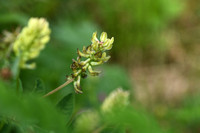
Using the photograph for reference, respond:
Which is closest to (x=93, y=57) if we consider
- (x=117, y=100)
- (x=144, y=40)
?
(x=117, y=100)

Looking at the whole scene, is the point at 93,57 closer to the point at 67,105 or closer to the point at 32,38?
the point at 67,105

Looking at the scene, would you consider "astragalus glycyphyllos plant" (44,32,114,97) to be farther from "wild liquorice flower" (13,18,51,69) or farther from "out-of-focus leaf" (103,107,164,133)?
"wild liquorice flower" (13,18,51,69)

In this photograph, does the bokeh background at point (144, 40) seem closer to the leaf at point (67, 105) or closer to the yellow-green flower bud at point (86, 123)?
the yellow-green flower bud at point (86, 123)

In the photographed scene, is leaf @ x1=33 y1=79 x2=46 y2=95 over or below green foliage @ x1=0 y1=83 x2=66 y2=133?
over

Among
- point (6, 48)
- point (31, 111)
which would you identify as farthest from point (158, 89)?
point (31, 111)

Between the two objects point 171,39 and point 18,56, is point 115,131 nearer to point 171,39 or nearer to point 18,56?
point 18,56

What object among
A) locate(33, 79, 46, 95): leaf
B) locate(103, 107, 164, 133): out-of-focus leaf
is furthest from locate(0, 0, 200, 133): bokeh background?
locate(103, 107, 164, 133): out-of-focus leaf
